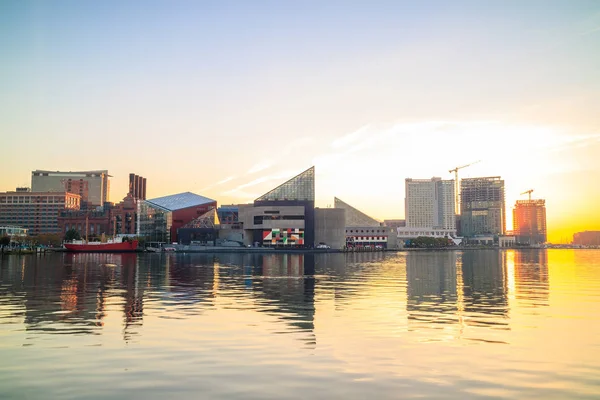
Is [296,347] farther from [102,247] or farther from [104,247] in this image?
[104,247]

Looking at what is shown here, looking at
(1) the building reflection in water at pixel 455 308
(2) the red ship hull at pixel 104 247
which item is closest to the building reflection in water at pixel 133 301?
(1) the building reflection in water at pixel 455 308

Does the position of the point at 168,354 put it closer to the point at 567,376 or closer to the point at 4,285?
the point at 567,376

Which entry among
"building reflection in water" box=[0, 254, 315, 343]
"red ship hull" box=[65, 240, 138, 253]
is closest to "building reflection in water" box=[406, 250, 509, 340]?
"building reflection in water" box=[0, 254, 315, 343]

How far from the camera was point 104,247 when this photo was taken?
180 metres

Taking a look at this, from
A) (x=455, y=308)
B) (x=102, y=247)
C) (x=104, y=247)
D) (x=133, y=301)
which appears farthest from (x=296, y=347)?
(x=104, y=247)

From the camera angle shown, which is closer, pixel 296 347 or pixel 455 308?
pixel 296 347

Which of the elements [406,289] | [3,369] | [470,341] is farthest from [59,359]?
[406,289]

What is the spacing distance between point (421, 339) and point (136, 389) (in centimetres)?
1261

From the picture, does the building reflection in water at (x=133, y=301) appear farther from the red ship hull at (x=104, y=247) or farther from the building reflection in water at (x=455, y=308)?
the red ship hull at (x=104, y=247)

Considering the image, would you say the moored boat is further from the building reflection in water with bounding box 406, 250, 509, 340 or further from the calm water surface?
the building reflection in water with bounding box 406, 250, 509, 340

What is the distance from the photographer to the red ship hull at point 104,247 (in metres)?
177

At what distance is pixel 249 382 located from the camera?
1528cm

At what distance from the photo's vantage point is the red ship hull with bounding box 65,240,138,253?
177 metres

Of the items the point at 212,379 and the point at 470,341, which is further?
the point at 470,341
